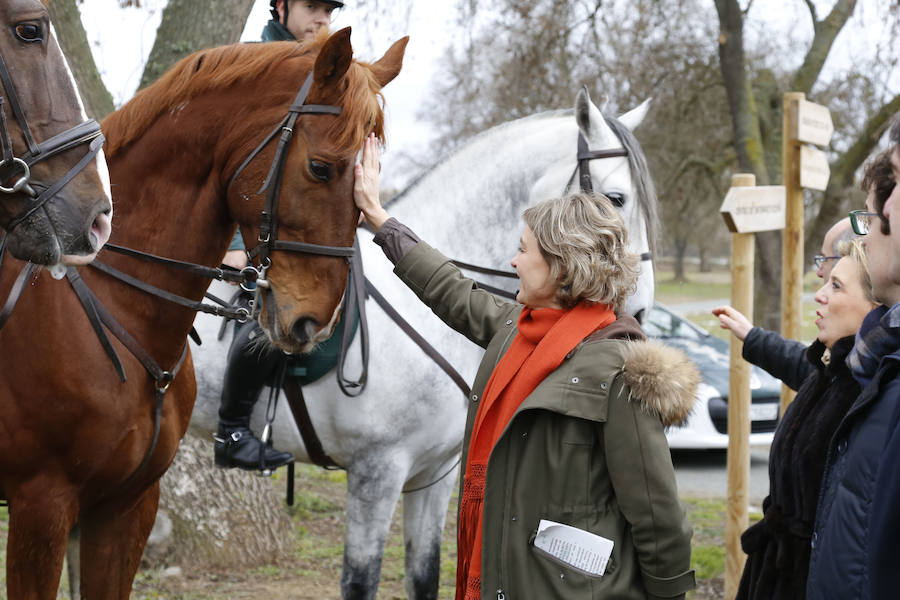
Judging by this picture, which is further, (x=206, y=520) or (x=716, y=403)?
(x=716, y=403)

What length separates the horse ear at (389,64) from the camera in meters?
3.10

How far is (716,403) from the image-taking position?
9.30 meters

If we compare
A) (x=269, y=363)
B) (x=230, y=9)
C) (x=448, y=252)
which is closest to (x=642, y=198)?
(x=448, y=252)

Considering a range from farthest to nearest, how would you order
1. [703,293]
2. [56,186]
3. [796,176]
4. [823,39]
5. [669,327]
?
[703,293] → [823,39] → [669,327] → [796,176] → [56,186]

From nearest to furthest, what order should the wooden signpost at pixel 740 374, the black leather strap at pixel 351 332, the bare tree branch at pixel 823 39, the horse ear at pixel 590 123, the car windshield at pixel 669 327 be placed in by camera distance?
1. the black leather strap at pixel 351 332
2. the horse ear at pixel 590 123
3. the wooden signpost at pixel 740 374
4. the car windshield at pixel 669 327
5. the bare tree branch at pixel 823 39

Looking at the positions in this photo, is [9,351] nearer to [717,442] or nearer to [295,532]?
[295,532]

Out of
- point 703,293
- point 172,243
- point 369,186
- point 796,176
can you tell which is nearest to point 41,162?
point 172,243

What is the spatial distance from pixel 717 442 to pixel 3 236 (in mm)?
7829

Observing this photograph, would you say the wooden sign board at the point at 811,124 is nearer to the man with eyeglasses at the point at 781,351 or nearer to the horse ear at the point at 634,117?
the horse ear at the point at 634,117

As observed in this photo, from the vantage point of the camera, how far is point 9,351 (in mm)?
2623

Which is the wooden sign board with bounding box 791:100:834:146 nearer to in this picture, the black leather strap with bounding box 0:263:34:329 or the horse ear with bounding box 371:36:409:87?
the horse ear with bounding box 371:36:409:87

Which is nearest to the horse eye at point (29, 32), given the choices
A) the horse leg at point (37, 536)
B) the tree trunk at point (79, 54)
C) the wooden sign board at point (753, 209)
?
the horse leg at point (37, 536)

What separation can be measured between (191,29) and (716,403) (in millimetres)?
6457

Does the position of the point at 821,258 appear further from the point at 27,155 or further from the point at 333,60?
the point at 27,155
